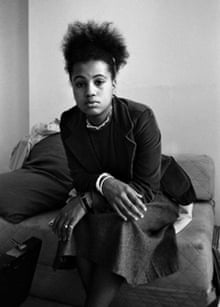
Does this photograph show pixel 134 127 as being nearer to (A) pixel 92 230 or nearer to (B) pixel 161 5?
(A) pixel 92 230

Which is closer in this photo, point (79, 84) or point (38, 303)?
point (79, 84)

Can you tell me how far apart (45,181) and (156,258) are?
2.62 feet

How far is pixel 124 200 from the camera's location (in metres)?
1.12

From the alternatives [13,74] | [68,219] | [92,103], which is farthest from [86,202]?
[13,74]

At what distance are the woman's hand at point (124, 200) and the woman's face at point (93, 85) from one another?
257 mm

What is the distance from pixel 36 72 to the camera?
8.56 feet

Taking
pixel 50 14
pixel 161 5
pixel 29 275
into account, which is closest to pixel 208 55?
pixel 161 5

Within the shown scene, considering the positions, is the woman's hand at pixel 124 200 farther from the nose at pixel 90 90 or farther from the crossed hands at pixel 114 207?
the nose at pixel 90 90

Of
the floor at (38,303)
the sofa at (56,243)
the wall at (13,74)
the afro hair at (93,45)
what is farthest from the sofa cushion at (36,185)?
the wall at (13,74)

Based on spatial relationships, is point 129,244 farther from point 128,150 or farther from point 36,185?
point 36,185

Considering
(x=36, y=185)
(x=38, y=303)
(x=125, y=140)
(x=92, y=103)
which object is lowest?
(x=38, y=303)

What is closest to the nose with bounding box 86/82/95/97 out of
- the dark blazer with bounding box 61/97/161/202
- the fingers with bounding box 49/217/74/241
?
the dark blazer with bounding box 61/97/161/202

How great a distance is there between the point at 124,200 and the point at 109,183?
0.27 ft

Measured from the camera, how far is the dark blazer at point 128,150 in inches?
47.2
